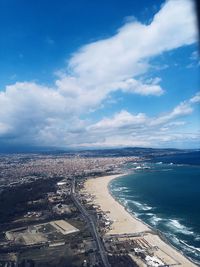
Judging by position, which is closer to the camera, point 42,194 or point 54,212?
point 54,212

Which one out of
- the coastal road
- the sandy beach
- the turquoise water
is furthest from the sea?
the coastal road

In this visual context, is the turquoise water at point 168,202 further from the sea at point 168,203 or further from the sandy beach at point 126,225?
the sandy beach at point 126,225

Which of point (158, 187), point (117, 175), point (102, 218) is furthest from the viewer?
point (117, 175)

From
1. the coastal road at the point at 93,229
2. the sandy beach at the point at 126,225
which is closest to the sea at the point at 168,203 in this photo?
the sandy beach at the point at 126,225

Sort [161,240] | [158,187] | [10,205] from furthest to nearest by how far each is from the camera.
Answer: [158,187], [10,205], [161,240]

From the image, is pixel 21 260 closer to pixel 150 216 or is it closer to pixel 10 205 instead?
pixel 150 216

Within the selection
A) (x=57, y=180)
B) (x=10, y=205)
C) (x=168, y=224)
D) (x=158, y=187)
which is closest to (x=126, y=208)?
(x=168, y=224)

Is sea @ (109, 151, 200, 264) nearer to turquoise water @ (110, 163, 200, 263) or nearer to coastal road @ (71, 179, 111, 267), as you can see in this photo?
turquoise water @ (110, 163, 200, 263)
